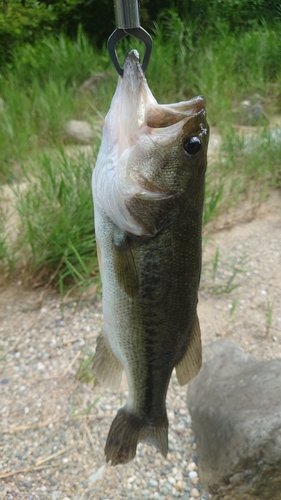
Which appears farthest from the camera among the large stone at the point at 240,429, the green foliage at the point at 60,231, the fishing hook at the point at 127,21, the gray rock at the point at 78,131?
the gray rock at the point at 78,131

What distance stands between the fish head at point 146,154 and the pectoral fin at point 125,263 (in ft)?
0.13

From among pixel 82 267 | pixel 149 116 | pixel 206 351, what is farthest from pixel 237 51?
pixel 149 116

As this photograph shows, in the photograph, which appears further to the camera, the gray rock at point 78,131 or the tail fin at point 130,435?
the gray rock at point 78,131

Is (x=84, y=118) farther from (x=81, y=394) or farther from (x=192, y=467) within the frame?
(x=192, y=467)

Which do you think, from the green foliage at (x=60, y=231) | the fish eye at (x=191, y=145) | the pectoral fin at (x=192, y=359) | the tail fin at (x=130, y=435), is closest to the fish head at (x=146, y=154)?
the fish eye at (x=191, y=145)

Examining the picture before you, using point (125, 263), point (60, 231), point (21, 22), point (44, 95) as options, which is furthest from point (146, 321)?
point (21, 22)

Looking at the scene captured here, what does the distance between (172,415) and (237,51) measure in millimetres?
5099

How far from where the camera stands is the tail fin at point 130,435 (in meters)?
1.45

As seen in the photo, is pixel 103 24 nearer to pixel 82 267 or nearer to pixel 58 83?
pixel 58 83

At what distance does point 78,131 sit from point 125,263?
3.60 metres

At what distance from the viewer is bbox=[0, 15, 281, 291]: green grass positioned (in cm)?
283

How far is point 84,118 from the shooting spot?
5.05m

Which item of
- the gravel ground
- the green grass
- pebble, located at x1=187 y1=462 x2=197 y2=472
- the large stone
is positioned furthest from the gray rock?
pebble, located at x1=187 y1=462 x2=197 y2=472

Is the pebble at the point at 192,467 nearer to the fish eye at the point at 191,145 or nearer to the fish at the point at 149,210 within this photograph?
the fish at the point at 149,210
